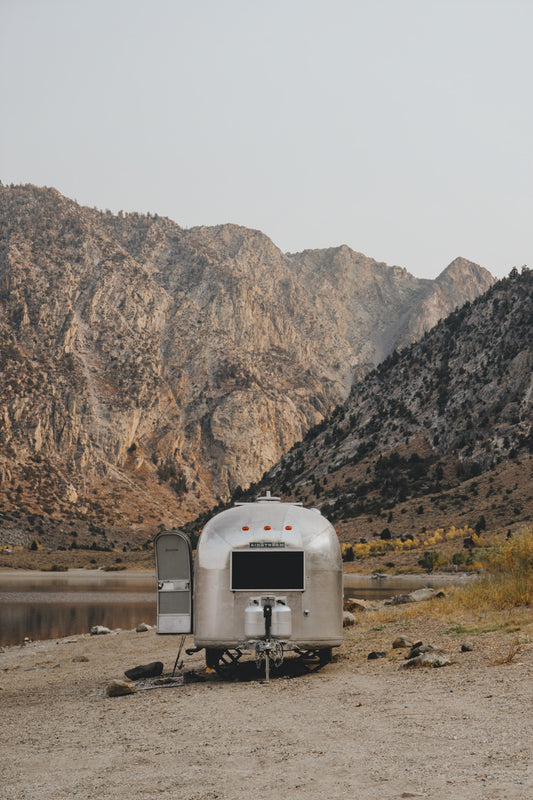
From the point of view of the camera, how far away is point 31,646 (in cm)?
3047

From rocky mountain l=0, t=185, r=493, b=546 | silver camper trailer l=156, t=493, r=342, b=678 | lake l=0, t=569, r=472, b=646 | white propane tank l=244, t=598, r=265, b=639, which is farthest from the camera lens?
rocky mountain l=0, t=185, r=493, b=546

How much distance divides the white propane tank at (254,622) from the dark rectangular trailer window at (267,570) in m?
0.42

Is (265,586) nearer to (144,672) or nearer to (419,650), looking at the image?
(419,650)

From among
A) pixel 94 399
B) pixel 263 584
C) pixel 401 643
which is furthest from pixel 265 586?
pixel 94 399

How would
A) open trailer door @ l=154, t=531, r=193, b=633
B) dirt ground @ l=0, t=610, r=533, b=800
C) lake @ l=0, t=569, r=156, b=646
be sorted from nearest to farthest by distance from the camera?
dirt ground @ l=0, t=610, r=533, b=800 → open trailer door @ l=154, t=531, r=193, b=633 → lake @ l=0, t=569, r=156, b=646

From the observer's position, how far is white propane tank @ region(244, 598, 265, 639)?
51.8 ft

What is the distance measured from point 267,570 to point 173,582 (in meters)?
2.81

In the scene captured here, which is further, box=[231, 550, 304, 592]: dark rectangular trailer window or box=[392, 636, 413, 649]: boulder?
box=[392, 636, 413, 649]: boulder

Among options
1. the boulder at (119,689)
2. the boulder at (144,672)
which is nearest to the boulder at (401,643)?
the boulder at (144,672)

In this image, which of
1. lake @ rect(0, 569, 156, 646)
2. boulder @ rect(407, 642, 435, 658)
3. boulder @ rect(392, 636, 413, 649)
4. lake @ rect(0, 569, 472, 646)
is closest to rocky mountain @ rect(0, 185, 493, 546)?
lake @ rect(0, 569, 156, 646)

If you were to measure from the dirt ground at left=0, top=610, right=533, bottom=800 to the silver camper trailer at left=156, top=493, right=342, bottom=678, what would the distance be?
0.87 meters

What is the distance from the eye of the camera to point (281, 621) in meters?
15.9

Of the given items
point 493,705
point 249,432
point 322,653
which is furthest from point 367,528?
point 249,432

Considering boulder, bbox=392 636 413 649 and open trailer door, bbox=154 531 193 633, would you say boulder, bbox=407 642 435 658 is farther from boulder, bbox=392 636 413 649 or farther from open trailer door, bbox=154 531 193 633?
open trailer door, bbox=154 531 193 633
